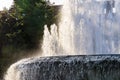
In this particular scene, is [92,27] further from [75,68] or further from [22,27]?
[22,27]

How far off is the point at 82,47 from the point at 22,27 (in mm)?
15098

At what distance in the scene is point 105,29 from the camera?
73.2ft

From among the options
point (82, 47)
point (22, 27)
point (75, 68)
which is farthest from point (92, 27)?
point (22, 27)

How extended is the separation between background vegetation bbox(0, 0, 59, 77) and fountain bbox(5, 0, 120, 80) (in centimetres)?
616

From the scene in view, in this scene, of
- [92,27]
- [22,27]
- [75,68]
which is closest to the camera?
[75,68]

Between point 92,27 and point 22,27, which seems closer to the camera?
point 92,27

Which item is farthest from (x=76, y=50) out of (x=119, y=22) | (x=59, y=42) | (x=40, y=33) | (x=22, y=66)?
(x=40, y=33)

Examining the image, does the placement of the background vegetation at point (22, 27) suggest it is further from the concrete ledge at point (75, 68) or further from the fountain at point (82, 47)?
the concrete ledge at point (75, 68)

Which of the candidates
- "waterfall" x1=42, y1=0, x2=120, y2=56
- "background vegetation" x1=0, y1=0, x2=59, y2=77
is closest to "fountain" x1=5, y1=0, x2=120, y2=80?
"waterfall" x1=42, y1=0, x2=120, y2=56

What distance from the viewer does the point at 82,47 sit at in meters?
22.3

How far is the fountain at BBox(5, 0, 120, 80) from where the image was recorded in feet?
38.0

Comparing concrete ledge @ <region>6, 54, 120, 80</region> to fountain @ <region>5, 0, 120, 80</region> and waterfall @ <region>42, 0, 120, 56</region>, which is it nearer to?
fountain @ <region>5, 0, 120, 80</region>

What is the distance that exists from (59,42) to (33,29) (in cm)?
920

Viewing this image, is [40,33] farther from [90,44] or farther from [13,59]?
[90,44]
